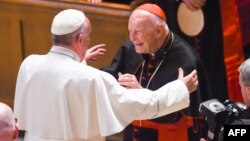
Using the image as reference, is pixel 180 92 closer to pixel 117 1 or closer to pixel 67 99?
pixel 67 99

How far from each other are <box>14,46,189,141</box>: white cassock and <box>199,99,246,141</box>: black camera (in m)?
0.49

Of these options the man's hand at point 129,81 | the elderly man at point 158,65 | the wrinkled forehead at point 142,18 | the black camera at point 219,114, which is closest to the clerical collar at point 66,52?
the man's hand at point 129,81

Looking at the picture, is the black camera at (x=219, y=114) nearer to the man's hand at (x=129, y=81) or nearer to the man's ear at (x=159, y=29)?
the man's hand at (x=129, y=81)

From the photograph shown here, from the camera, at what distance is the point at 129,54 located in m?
4.59

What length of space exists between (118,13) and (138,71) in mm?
1605

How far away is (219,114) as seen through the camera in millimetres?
3357

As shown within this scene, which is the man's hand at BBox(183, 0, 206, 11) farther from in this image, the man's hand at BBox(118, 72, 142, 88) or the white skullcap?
the white skullcap

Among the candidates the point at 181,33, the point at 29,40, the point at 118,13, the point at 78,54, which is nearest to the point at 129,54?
the point at 78,54

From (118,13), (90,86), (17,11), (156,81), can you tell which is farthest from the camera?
(17,11)

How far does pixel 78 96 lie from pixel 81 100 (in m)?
0.03

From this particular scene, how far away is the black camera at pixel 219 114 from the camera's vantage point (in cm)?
335

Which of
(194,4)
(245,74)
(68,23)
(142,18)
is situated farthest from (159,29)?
(194,4)

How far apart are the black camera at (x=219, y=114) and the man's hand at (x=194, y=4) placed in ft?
6.98

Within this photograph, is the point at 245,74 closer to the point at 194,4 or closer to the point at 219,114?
the point at 219,114
